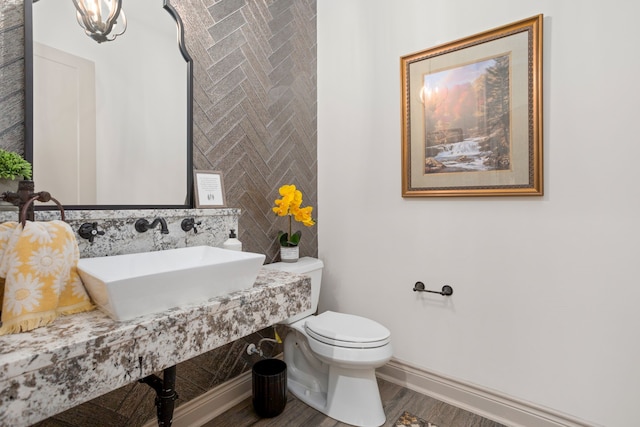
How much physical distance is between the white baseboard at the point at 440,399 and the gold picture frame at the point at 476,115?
3.42ft

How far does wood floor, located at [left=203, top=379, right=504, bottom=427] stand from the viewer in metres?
1.69

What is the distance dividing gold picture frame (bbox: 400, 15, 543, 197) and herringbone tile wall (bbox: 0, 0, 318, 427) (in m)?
0.72

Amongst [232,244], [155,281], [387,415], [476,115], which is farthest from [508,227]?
[155,281]

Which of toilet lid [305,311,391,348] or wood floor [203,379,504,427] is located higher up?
toilet lid [305,311,391,348]

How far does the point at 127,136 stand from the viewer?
1.45 metres

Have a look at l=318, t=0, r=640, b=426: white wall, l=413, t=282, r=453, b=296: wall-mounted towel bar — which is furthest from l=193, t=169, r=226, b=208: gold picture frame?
l=413, t=282, r=453, b=296: wall-mounted towel bar

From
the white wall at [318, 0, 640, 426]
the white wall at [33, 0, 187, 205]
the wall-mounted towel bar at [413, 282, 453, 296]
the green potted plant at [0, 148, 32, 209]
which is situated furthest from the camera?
the wall-mounted towel bar at [413, 282, 453, 296]

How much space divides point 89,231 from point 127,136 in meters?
0.48

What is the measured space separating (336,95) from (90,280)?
1.90 meters

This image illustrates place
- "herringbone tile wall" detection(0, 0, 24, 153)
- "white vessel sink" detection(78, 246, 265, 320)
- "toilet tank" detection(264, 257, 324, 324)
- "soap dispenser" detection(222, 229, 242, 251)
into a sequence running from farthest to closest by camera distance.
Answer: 1. "toilet tank" detection(264, 257, 324, 324)
2. "soap dispenser" detection(222, 229, 242, 251)
3. "herringbone tile wall" detection(0, 0, 24, 153)
4. "white vessel sink" detection(78, 246, 265, 320)

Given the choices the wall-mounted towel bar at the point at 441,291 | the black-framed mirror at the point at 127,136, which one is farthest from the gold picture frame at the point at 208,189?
the wall-mounted towel bar at the point at 441,291

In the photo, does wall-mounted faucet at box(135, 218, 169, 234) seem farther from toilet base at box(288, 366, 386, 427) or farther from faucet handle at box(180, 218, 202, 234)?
toilet base at box(288, 366, 386, 427)

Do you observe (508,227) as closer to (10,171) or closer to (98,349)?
(98,349)

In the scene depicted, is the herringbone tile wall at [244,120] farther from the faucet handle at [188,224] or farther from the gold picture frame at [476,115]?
the gold picture frame at [476,115]
